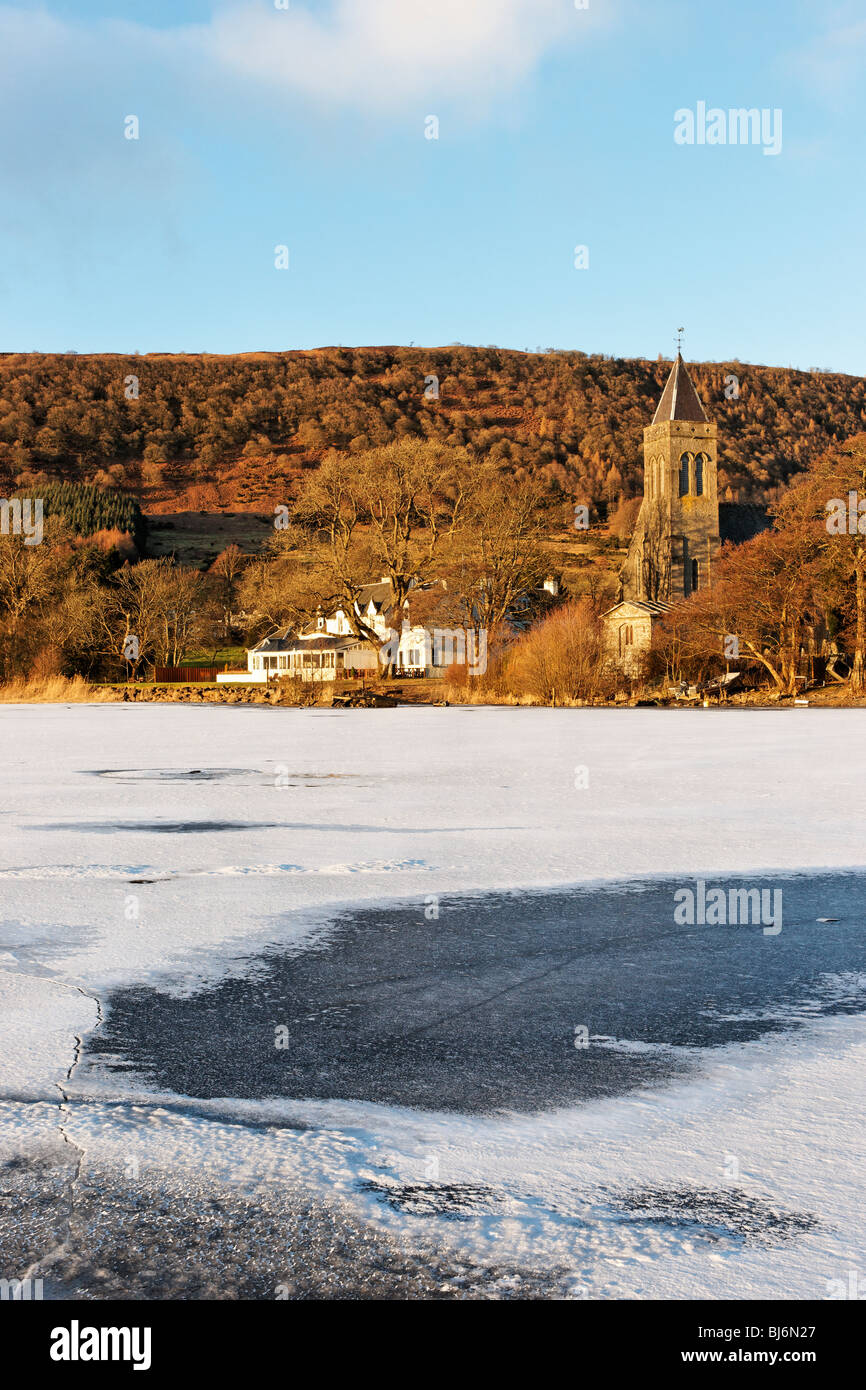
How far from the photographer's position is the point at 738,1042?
4238 mm

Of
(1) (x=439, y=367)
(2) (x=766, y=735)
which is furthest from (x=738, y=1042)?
(1) (x=439, y=367)

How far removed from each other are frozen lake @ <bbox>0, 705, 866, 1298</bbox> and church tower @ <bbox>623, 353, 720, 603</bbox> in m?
79.6

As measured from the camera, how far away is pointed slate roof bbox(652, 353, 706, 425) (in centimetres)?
8738

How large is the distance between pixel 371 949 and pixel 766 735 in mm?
19413

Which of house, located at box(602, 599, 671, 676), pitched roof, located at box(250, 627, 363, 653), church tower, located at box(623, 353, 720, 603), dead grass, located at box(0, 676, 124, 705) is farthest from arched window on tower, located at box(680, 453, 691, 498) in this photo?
dead grass, located at box(0, 676, 124, 705)

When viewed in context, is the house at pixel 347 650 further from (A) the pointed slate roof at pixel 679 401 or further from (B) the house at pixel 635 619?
(A) the pointed slate roof at pixel 679 401

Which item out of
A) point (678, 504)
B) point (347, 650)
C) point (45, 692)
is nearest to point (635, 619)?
point (347, 650)

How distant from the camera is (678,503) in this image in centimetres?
8756

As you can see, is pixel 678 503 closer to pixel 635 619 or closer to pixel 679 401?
pixel 679 401

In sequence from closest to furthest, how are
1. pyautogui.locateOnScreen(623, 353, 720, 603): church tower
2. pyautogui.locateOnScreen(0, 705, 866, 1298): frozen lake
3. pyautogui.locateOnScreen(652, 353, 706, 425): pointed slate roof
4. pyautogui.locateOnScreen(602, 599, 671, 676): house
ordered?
1. pyautogui.locateOnScreen(0, 705, 866, 1298): frozen lake
2. pyautogui.locateOnScreen(602, 599, 671, 676): house
3. pyautogui.locateOnScreen(623, 353, 720, 603): church tower
4. pyautogui.locateOnScreen(652, 353, 706, 425): pointed slate roof

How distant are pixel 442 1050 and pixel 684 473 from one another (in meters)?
87.9

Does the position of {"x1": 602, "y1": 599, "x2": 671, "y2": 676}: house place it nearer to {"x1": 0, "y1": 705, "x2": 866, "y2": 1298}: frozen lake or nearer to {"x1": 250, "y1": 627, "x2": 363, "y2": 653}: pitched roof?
{"x1": 250, "y1": 627, "x2": 363, "y2": 653}: pitched roof

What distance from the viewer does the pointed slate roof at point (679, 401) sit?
8738cm

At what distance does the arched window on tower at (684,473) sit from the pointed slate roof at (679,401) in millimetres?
3012
